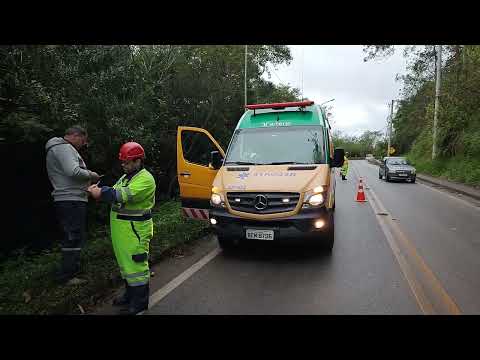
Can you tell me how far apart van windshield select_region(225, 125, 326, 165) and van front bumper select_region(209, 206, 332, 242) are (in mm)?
1210

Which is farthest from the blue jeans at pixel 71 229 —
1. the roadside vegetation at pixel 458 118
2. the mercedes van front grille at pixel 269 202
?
the roadside vegetation at pixel 458 118

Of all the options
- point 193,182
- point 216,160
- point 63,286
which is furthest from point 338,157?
point 63,286

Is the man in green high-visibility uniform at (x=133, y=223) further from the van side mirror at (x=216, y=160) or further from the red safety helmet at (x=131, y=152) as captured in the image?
the van side mirror at (x=216, y=160)

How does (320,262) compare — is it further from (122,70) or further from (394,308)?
(122,70)

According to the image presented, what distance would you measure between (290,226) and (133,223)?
2465 mm

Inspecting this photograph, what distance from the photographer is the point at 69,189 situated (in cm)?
416

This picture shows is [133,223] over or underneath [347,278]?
over

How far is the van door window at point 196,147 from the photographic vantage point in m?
7.17

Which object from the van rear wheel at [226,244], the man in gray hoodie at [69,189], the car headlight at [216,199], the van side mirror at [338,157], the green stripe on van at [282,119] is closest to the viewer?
the man in gray hoodie at [69,189]

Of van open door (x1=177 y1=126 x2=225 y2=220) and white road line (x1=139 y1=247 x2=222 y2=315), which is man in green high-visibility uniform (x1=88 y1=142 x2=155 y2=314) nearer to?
white road line (x1=139 y1=247 x2=222 y2=315)

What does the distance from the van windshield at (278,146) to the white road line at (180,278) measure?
5.65 ft

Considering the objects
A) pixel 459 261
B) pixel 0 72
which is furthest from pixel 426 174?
pixel 0 72

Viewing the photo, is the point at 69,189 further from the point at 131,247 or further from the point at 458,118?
the point at 458,118

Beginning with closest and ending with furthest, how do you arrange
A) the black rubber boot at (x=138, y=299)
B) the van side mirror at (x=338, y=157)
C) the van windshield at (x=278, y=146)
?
the black rubber boot at (x=138, y=299), the van windshield at (x=278, y=146), the van side mirror at (x=338, y=157)
